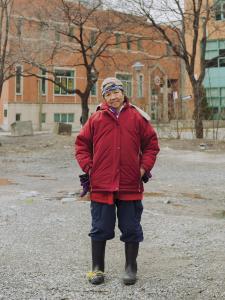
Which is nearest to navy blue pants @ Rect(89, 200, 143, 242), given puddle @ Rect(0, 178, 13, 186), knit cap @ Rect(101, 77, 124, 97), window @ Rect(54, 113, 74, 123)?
knit cap @ Rect(101, 77, 124, 97)

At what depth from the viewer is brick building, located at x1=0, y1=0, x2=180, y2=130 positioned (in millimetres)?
25391

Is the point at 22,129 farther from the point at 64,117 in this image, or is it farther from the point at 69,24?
the point at 64,117

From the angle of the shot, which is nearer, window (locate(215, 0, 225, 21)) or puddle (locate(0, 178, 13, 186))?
puddle (locate(0, 178, 13, 186))

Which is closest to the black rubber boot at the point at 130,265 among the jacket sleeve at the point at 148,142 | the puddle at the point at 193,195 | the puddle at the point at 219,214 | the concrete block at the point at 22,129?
the jacket sleeve at the point at 148,142

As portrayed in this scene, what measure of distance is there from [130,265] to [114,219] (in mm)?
425

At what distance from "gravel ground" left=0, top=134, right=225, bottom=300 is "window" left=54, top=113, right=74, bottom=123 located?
120 feet

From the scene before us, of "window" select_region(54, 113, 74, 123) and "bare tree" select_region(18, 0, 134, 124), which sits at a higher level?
"bare tree" select_region(18, 0, 134, 124)

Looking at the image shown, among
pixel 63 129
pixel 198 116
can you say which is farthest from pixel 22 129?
pixel 198 116

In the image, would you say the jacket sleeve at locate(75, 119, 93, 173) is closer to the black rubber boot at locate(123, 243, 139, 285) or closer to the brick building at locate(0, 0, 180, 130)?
the black rubber boot at locate(123, 243, 139, 285)

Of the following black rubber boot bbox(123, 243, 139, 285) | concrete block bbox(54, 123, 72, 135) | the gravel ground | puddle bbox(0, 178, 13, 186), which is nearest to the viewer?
the gravel ground

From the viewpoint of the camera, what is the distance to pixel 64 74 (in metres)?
48.6

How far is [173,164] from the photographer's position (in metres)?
15.1

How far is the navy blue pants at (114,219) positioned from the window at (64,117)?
145 ft

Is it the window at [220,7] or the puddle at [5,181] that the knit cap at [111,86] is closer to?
the puddle at [5,181]
